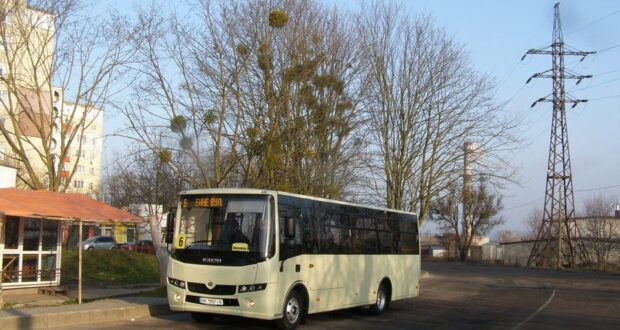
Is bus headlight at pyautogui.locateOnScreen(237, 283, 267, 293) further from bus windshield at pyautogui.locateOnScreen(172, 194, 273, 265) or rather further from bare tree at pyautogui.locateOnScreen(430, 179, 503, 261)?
bare tree at pyautogui.locateOnScreen(430, 179, 503, 261)

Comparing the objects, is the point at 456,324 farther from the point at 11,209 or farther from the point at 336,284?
the point at 11,209

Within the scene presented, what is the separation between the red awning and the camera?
14047 millimetres

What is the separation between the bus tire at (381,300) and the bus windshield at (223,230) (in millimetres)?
5614

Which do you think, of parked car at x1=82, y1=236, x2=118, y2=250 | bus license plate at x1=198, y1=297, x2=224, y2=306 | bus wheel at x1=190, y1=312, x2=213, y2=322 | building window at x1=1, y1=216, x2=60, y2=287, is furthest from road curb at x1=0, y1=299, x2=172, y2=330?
parked car at x1=82, y1=236, x2=118, y2=250

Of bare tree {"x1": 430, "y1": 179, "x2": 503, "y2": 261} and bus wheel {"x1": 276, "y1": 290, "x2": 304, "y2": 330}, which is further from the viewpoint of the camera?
bare tree {"x1": 430, "y1": 179, "x2": 503, "y2": 261}

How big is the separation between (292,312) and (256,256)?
1576 mm

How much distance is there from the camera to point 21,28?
920 inches

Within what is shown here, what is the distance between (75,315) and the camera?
1285 centimetres

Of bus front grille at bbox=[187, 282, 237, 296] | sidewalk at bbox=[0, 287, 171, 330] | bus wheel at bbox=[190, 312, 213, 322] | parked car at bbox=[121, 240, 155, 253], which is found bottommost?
bus wheel at bbox=[190, 312, 213, 322]

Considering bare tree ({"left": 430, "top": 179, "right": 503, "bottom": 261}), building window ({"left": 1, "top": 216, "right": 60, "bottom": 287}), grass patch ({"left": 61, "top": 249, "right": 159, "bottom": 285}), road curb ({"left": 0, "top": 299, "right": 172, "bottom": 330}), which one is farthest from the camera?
bare tree ({"left": 430, "top": 179, "right": 503, "bottom": 261})

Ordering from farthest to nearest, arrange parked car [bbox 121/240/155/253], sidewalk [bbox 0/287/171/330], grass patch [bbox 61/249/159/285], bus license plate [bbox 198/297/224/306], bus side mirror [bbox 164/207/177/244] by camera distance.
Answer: parked car [bbox 121/240/155/253] < grass patch [bbox 61/249/159/285] < bus side mirror [bbox 164/207/177/244] < bus license plate [bbox 198/297/224/306] < sidewalk [bbox 0/287/171/330]

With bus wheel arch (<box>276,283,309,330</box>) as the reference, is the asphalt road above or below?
below

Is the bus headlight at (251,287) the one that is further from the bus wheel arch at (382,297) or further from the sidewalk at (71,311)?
the bus wheel arch at (382,297)

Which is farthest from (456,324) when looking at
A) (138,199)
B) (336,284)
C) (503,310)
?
(138,199)
